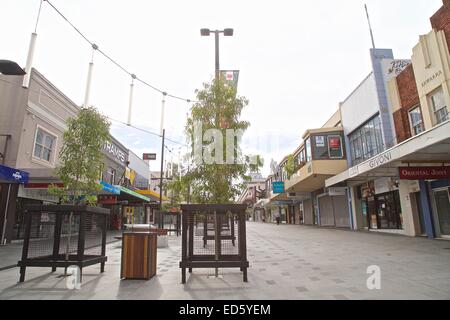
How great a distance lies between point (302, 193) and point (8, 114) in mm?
29033

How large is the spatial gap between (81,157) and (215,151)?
3405 mm

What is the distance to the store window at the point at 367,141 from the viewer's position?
18.9 m

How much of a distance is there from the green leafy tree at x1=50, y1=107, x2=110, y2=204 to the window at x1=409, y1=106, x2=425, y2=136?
1490cm

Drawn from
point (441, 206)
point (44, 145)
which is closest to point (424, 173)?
point (441, 206)

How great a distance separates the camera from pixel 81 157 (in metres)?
7.43

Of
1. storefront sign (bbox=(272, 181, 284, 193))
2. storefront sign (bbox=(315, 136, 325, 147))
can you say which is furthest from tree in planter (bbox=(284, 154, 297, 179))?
storefront sign (bbox=(315, 136, 325, 147))

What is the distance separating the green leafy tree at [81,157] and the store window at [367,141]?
16735 mm

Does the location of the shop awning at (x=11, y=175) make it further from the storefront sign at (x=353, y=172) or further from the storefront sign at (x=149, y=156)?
the storefront sign at (x=353, y=172)

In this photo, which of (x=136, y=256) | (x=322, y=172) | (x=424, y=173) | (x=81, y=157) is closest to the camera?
(x=136, y=256)

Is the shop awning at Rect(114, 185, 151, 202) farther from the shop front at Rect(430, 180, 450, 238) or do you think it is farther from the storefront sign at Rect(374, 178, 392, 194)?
the shop front at Rect(430, 180, 450, 238)

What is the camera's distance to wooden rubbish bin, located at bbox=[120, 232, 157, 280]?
6113mm

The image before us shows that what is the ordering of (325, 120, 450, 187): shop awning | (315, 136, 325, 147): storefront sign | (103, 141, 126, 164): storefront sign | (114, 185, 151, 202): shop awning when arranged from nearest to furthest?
(325, 120, 450, 187): shop awning < (114, 185, 151, 202): shop awning < (315, 136, 325, 147): storefront sign < (103, 141, 126, 164): storefront sign

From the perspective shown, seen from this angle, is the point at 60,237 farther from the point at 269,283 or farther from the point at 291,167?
the point at 291,167

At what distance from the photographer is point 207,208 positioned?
5996 mm
